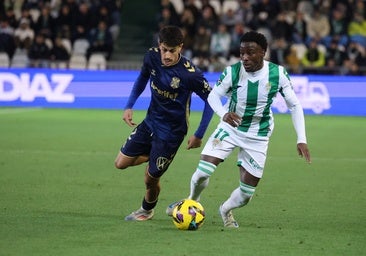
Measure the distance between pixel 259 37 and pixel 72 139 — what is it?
896 centimetres

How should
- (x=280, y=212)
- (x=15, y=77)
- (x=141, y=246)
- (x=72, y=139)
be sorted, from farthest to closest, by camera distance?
1. (x=15, y=77)
2. (x=72, y=139)
3. (x=280, y=212)
4. (x=141, y=246)

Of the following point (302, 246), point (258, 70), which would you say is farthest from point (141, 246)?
point (258, 70)

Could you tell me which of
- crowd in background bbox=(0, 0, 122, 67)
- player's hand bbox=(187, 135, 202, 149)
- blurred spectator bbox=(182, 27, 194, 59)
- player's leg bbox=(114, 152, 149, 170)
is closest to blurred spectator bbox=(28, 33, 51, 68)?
crowd in background bbox=(0, 0, 122, 67)

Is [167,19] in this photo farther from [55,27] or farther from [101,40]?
[55,27]

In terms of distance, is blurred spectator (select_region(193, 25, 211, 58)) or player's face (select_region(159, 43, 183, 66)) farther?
blurred spectator (select_region(193, 25, 211, 58))

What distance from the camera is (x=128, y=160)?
29.7 feet

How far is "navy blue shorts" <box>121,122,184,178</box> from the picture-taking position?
28.9 ft

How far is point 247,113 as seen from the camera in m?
8.52

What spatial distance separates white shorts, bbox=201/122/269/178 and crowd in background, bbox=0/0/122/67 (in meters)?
17.0

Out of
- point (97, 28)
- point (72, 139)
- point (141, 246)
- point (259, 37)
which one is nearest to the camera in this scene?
point (141, 246)

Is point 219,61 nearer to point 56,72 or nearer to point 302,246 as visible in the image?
point 56,72

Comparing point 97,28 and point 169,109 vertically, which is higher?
point 169,109

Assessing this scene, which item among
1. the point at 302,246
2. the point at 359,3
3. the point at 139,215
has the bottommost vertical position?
the point at 359,3

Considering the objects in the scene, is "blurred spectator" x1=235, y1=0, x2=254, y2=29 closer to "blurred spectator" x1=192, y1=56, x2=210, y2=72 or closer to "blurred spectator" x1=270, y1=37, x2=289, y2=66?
"blurred spectator" x1=270, y1=37, x2=289, y2=66
